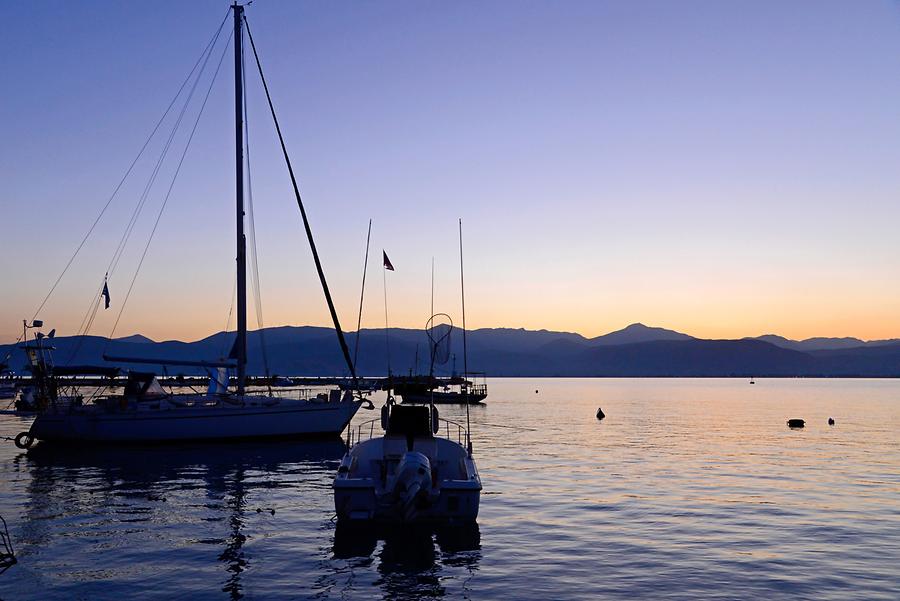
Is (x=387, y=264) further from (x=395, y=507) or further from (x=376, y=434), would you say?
(x=395, y=507)

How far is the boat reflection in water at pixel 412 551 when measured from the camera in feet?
56.9

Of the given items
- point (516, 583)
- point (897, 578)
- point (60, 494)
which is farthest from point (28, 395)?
point (897, 578)

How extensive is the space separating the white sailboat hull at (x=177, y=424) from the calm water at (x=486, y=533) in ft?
4.68

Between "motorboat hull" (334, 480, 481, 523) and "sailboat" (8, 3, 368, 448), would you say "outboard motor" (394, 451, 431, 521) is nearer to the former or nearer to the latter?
"motorboat hull" (334, 480, 481, 523)

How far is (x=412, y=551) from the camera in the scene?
66.8 ft

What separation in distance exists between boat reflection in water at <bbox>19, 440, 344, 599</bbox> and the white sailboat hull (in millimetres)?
852

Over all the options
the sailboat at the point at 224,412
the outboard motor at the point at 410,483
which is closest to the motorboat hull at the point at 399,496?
the outboard motor at the point at 410,483

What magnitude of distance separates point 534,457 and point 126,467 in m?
21.7

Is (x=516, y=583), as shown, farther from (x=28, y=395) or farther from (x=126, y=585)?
(x=28, y=395)

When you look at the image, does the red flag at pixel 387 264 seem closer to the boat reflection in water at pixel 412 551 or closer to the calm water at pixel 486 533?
the calm water at pixel 486 533

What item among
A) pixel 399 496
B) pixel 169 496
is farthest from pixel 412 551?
pixel 169 496

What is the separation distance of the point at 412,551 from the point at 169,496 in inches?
504

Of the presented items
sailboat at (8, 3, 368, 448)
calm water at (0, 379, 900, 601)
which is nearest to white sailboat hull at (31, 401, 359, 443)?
sailboat at (8, 3, 368, 448)

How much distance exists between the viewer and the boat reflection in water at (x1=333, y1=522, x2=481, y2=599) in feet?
56.9
